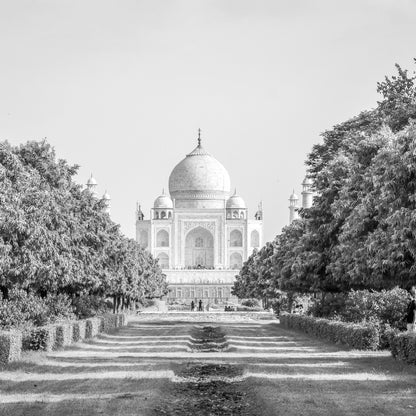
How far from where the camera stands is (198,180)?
128m

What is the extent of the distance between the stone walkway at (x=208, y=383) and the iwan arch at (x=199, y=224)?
99.1 m

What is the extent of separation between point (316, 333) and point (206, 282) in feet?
271

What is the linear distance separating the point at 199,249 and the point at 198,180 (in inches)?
364

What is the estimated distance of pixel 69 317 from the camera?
105ft

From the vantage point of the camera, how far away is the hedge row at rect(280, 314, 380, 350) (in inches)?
919

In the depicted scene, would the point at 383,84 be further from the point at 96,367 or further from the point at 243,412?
the point at 243,412

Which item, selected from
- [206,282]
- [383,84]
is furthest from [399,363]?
[206,282]

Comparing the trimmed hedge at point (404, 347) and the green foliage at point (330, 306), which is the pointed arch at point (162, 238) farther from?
the trimmed hedge at point (404, 347)

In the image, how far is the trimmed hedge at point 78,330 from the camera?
26772 millimetres

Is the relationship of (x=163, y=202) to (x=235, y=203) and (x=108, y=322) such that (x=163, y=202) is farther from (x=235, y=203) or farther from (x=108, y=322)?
(x=108, y=322)

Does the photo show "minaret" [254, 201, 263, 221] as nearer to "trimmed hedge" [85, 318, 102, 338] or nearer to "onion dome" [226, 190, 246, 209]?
"onion dome" [226, 190, 246, 209]

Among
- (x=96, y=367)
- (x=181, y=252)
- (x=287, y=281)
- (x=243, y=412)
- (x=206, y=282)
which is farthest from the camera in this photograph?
(x=181, y=252)

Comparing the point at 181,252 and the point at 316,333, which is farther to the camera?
the point at 181,252

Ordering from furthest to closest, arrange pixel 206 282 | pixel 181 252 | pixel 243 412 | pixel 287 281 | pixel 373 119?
pixel 181 252 < pixel 206 282 < pixel 287 281 < pixel 373 119 < pixel 243 412
